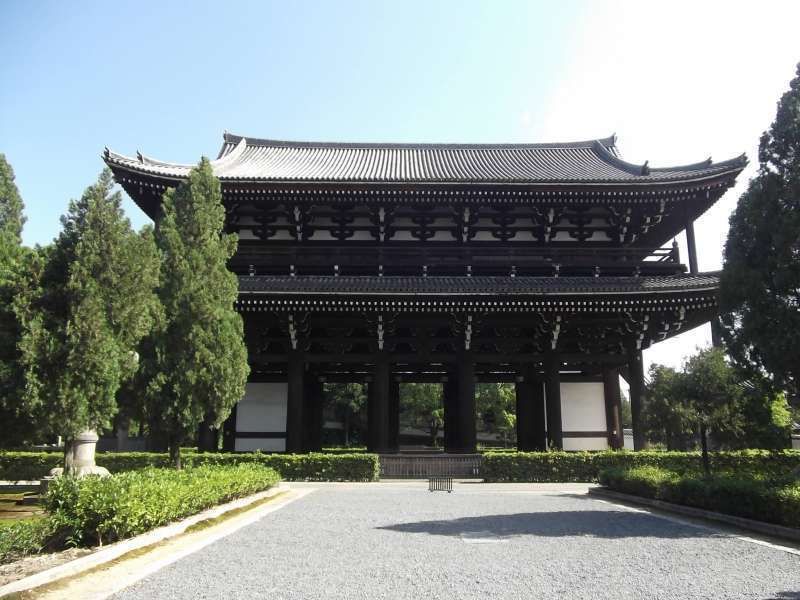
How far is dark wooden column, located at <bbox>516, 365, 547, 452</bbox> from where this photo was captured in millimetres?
23734

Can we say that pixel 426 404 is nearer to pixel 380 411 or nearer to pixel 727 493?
pixel 380 411

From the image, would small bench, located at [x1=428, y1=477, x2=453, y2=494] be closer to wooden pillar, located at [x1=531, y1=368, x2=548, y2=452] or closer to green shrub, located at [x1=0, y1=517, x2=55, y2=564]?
wooden pillar, located at [x1=531, y1=368, x2=548, y2=452]

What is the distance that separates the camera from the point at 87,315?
33.9ft

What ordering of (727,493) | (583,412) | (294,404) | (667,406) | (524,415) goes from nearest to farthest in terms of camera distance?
1. (727,493)
2. (667,406)
3. (294,404)
4. (583,412)
5. (524,415)

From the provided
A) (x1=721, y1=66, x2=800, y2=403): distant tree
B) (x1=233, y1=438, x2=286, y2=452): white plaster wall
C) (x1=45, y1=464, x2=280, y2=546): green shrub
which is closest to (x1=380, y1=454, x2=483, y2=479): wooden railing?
(x1=233, y1=438, x2=286, y2=452): white plaster wall

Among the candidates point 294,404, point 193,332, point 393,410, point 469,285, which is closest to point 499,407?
point 393,410

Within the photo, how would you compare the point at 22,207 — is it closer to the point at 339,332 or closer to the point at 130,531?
the point at 339,332

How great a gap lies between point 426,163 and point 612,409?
17.1m

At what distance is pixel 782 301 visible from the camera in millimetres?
10242

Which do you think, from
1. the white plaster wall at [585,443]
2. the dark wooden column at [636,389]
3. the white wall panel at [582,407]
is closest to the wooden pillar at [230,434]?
the white wall panel at [582,407]

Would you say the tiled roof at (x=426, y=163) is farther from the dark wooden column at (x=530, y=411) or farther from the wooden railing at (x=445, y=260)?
the dark wooden column at (x=530, y=411)

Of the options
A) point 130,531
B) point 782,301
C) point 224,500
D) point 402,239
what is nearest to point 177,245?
point 224,500

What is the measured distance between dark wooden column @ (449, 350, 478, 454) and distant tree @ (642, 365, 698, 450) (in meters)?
7.38

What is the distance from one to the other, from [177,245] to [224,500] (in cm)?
666
